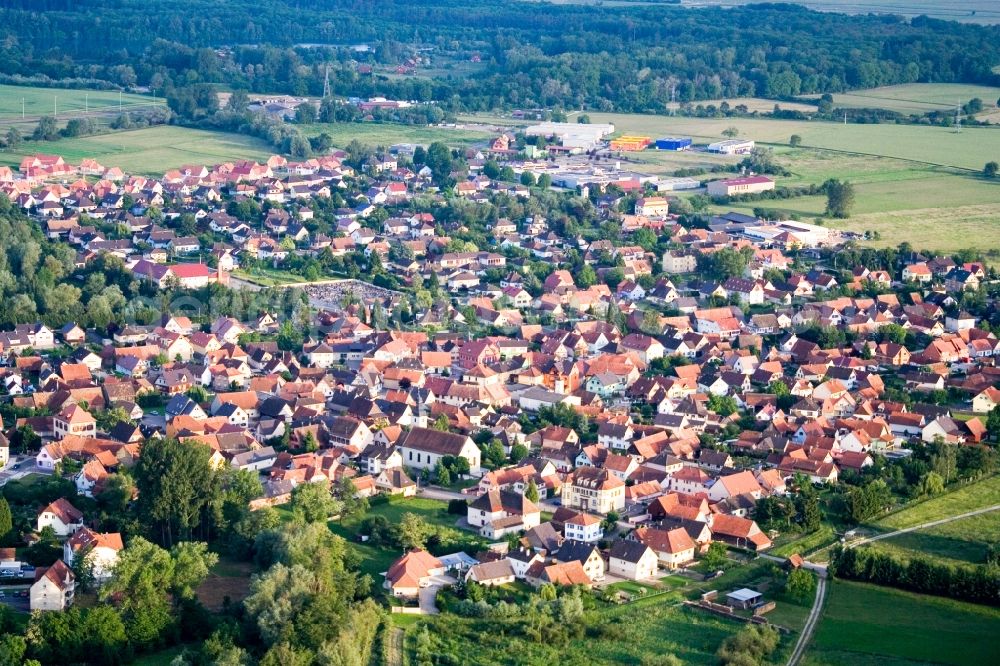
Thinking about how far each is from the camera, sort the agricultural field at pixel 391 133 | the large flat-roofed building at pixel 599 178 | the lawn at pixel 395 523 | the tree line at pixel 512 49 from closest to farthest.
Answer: the lawn at pixel 395 523, the large flat-roofed building at pixel 599 178, the agricultural field at pixel 391 133, the tree line at pixel 512 49

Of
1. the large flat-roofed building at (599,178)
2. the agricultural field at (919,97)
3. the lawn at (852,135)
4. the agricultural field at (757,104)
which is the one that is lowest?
the large flat-roofed building at (599,178)

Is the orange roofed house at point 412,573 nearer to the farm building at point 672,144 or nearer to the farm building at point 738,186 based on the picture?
the farm building at point 738,186

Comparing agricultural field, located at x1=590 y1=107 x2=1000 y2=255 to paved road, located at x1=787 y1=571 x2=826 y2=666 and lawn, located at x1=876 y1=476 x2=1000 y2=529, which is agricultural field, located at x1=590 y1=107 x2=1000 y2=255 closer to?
lawn, located at x1=876 y1=476 x2=1000 y2=529

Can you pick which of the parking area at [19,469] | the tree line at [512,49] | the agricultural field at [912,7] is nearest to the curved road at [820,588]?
the parking area at [19,469]

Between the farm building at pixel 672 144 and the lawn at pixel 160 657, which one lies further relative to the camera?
the farm building at pixel 672 144

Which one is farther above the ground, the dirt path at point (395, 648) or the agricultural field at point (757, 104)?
the agricultural field at point (757, 104)

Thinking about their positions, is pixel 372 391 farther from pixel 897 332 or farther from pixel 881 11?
pixel 881 11

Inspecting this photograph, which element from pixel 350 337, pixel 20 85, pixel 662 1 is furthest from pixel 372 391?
pixel 662 1
